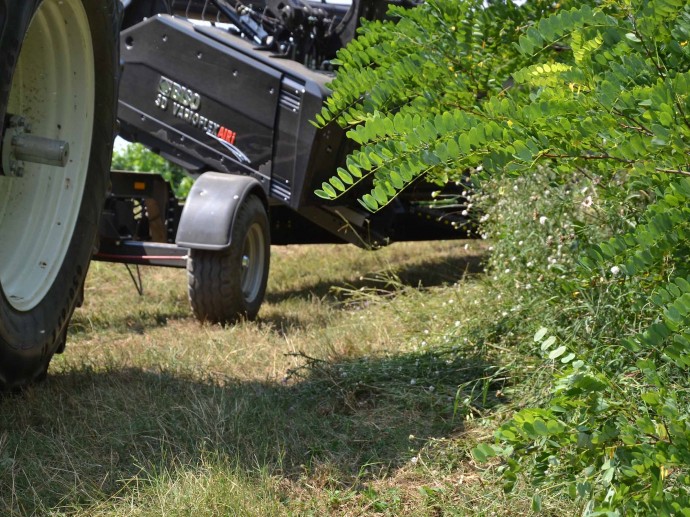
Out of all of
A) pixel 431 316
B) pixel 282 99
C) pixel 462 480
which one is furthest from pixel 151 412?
pixel 282 99

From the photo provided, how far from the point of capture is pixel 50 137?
382cm

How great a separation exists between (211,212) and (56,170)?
Answer: 167 cm

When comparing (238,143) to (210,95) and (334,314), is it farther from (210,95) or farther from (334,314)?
(334,314)

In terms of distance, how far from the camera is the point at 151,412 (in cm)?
347

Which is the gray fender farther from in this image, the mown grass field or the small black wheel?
the mown grass field

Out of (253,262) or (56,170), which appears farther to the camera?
(253,262)

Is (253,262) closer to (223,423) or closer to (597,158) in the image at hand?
(223,423)

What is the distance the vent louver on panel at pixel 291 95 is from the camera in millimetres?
5883

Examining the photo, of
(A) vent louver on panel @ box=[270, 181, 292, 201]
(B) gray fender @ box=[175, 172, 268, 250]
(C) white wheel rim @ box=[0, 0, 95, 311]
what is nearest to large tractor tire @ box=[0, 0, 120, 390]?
(C) white wheel rim @ box=[0, 0, 95, 311]

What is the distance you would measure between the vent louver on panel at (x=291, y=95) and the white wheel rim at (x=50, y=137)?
2.15 m

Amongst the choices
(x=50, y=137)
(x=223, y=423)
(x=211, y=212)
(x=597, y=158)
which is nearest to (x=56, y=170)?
(x=50, y=137)

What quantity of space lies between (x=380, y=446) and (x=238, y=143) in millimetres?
3249

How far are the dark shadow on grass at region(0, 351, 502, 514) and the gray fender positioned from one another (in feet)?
4.74

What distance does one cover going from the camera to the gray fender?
541 centimetres
